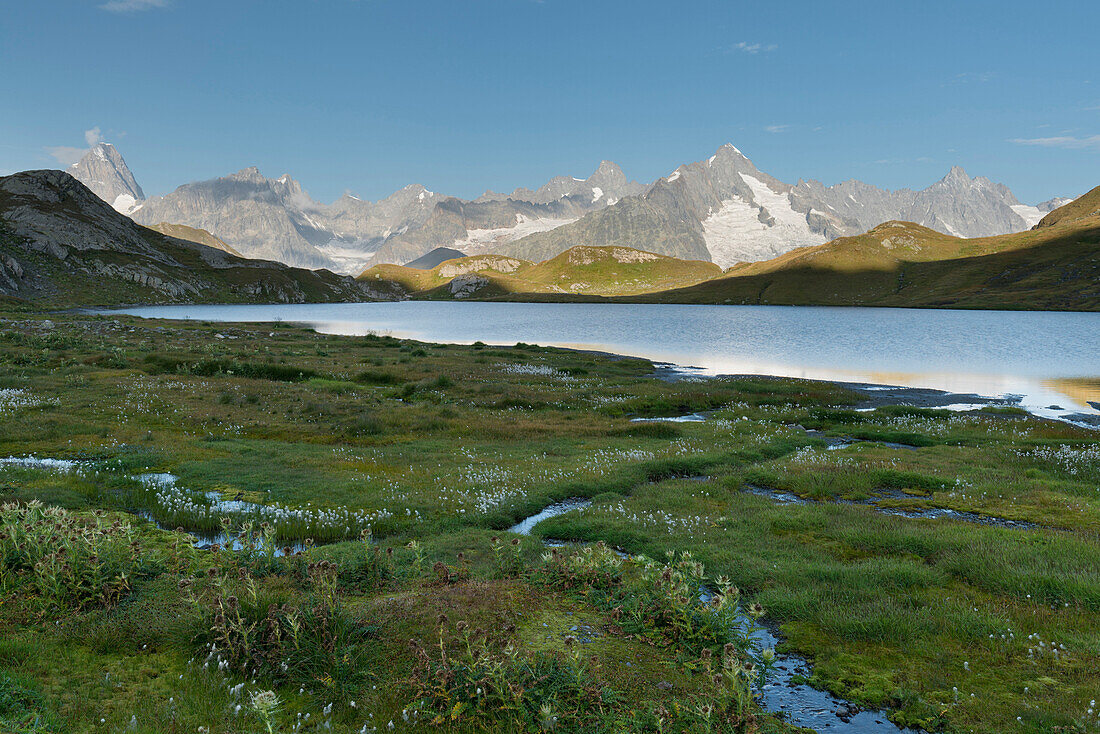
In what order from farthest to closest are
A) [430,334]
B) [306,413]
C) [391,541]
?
[430,334], [306,413], [391,541]

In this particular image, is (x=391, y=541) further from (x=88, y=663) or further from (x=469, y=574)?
(x=88, y=663)

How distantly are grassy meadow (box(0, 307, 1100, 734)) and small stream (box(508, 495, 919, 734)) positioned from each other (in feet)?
0.83

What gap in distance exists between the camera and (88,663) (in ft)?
24.3

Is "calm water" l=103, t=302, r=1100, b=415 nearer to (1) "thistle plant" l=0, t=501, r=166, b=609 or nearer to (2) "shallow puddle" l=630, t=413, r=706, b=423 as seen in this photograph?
(2) "shallow puddle" l=630, t=413, r=706, b=423

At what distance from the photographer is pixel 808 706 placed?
26.7 feet

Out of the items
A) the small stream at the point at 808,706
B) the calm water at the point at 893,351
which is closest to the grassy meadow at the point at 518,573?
the small stream at the point at 808,706

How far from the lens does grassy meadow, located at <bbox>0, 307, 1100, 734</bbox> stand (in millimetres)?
6973

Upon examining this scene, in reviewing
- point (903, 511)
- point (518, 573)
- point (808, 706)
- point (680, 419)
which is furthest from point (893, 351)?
point (808, 706)

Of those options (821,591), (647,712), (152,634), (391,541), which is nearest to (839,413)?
(821,591)

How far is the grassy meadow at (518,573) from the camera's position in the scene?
22.9ft

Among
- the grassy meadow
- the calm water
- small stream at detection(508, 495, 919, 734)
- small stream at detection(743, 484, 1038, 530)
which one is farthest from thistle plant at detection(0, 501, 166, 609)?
the calm water

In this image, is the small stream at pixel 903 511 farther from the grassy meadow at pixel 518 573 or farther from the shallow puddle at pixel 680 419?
the shallow puddle at pixel 680 419

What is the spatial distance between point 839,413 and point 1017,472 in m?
14.0

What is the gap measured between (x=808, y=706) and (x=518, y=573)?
5632mm
